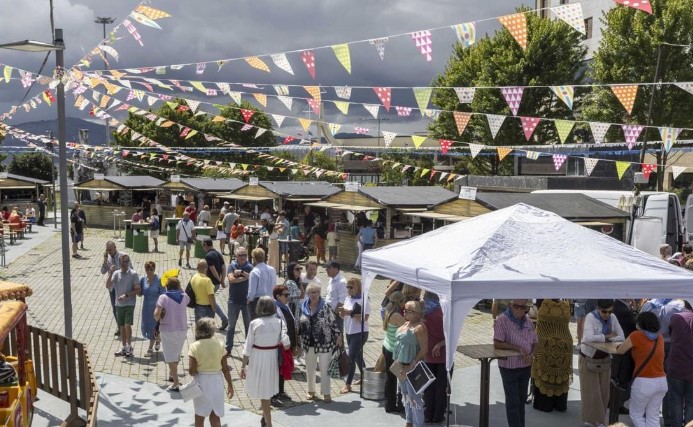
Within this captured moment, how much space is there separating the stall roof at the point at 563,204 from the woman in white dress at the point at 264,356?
10.8 meters

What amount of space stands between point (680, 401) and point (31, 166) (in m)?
71.5

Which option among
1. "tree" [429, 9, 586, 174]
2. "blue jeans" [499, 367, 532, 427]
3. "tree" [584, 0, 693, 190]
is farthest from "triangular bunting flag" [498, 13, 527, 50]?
"tree" [429, 9, 586, 174]

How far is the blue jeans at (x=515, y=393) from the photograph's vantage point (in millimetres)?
7418

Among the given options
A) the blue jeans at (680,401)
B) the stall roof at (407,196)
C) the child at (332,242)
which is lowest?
the child at (332,242)

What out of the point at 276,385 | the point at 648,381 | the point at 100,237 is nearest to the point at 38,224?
the point at 100,237

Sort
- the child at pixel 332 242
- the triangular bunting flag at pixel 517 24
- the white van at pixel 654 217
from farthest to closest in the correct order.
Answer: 1. the child at pixel 332 242
2. the white van at pixel 654 217
3. the triangular bunting flag at pixel 517 24

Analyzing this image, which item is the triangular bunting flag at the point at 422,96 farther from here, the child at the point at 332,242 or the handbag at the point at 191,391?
the child at the point at 332,242

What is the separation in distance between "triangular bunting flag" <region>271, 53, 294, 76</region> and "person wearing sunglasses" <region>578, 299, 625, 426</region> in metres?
6.43

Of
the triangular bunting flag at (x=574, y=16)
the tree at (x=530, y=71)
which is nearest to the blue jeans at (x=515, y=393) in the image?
the triangular bunting flag at (x=574, y=16)

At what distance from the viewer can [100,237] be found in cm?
3078

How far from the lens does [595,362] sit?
308 inches

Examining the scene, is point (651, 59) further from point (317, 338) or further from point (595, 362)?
point (317, 338)

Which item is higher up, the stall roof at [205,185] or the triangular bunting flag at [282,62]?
the triangular bunting flag at [282,62]

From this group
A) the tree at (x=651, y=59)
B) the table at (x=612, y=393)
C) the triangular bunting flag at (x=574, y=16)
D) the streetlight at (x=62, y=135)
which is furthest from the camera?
the tree at (x=651, y=59)
